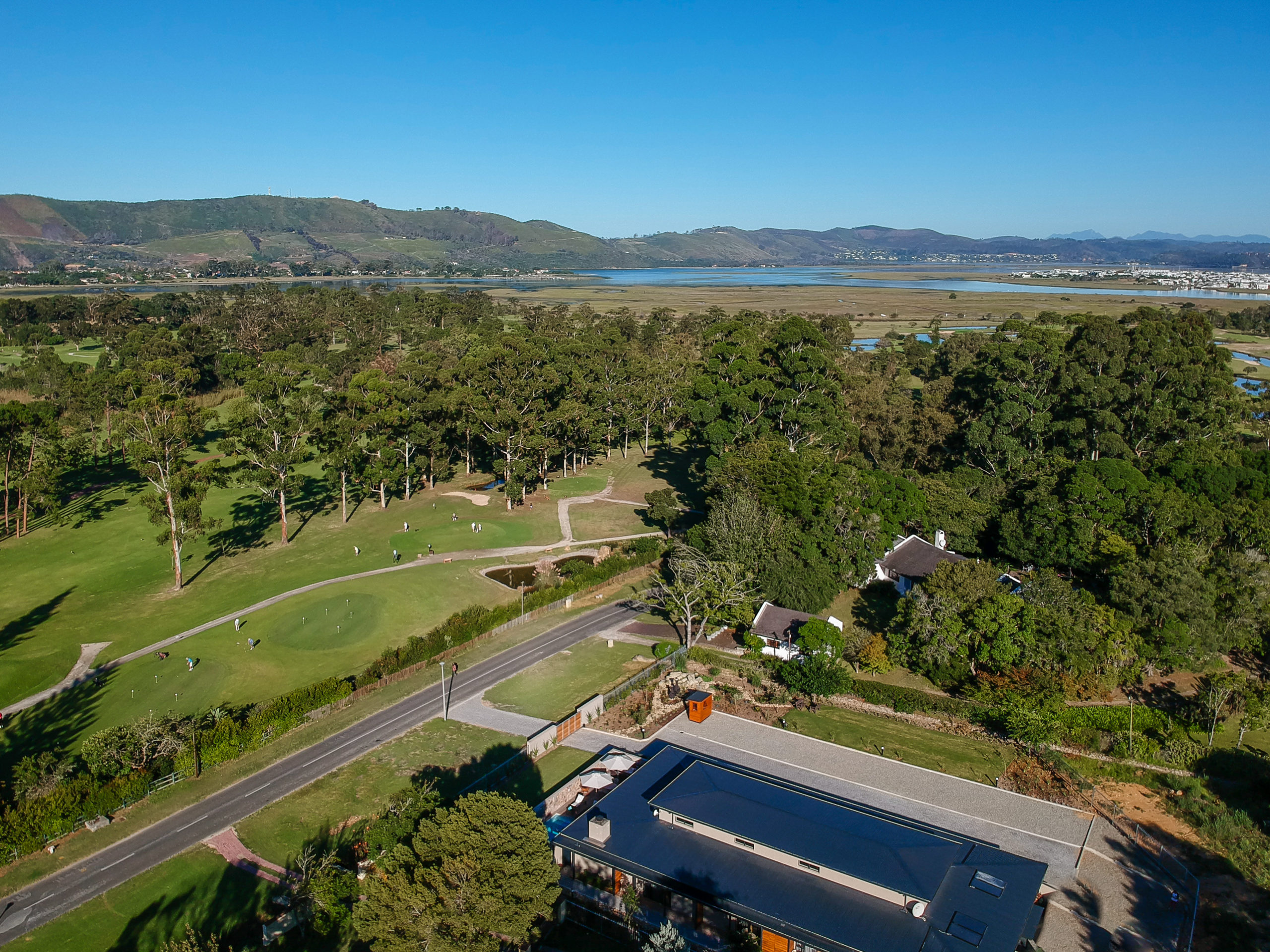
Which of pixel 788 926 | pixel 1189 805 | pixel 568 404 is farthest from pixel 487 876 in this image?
pixel 568 404

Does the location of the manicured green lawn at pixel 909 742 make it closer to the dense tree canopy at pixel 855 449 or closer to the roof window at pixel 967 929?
the dense tree canopy at pixel 855 449

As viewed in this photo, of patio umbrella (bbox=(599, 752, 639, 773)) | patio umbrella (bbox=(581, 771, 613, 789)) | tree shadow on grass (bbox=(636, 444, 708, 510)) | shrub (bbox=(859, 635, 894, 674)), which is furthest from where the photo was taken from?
tree shadow on grass (bbox=(636, 444, 708, 510))

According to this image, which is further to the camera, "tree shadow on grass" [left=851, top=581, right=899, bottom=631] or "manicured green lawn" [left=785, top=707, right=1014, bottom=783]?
"tree shadow on grass" [left=851, top=581, right=899, bottom=631]

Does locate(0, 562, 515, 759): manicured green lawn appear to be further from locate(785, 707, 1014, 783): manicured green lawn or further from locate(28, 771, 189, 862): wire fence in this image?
locate(785, 707, 1014, 783): manicured green lawn

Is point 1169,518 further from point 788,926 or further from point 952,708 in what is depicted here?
point 788,926

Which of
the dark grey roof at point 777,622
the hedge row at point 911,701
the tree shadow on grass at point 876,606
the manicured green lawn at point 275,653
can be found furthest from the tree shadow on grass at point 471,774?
the tree shadow on grass at point 876,606

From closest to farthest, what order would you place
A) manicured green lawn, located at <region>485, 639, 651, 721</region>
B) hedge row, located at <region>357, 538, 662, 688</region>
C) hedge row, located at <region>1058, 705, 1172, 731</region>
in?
hedge row, located at <region>1058, 705, 1172, 731</region>
manicured green lawn, located at <region>485, 639, 651, 721</region>
hedge row, located at <region>357, 538, 662, 688</region>

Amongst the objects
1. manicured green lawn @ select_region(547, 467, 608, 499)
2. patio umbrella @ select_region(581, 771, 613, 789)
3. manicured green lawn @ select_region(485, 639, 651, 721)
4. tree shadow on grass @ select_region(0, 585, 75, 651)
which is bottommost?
manicured green lawn @ select_region(485, 639, 651, 721)

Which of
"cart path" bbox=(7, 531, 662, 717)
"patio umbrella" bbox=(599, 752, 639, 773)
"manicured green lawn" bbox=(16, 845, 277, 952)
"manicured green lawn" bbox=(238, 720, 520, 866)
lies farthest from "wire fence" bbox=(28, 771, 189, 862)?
"patio umbrella" bbox=(599, 752, 639, 773)
